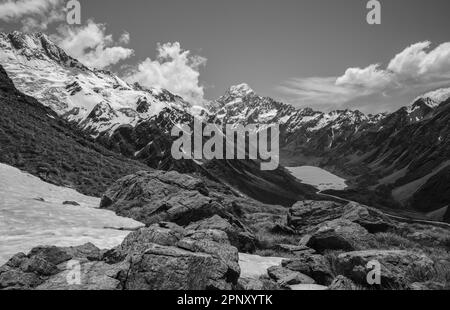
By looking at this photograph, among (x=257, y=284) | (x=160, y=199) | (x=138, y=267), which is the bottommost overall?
(x=257, y=284)

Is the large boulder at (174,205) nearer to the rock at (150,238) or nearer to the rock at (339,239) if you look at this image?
the rock at (339,239)

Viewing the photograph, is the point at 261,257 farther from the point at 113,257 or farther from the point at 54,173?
the point at 54,173

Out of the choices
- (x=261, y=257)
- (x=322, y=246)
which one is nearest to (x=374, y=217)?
(x=322, y=246)

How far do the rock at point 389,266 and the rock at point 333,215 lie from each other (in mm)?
11544

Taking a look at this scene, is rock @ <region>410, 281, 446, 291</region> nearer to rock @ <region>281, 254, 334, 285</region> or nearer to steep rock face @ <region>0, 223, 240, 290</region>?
rock @ <region>281, 254, 334, 285</region>

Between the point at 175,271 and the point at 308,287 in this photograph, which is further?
the point at 308,287

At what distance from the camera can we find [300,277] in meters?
14.4

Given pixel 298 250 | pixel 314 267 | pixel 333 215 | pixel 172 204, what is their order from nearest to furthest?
pixel 314 267
pixel 298 250
pixel 172 204
pixel 333 215

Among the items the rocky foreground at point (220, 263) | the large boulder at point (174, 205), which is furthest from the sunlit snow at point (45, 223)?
the rocky foreground at point (220, 263)

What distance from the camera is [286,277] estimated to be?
1416 cm

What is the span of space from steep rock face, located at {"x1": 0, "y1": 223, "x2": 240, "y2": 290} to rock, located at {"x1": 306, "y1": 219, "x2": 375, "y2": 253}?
7849 millimetres

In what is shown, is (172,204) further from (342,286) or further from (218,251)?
(342,286)

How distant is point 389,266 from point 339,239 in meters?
6.87

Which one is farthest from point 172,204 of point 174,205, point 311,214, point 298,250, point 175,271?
point 175,271
